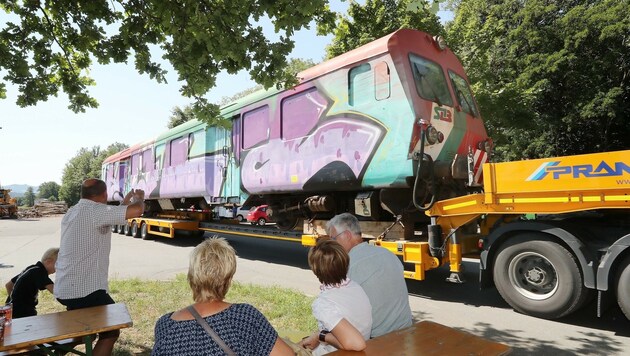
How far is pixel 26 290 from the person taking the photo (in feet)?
11.2

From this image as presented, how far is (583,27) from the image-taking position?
21047 millimetres

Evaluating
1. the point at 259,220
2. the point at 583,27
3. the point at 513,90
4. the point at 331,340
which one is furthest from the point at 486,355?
the point at 583,27

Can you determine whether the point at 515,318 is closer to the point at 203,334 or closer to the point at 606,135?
the point at 203,334

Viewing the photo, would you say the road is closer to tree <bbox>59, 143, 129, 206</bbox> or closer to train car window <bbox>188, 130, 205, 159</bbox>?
train car window <bbox>188, 130, 205, 159</bbox>

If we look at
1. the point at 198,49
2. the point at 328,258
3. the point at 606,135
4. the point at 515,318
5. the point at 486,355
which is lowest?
the point at 515,318

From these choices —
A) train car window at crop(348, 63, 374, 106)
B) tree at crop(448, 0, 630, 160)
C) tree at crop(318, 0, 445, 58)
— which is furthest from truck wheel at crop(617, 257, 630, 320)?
tree at crop(448, 0, 630, 160)

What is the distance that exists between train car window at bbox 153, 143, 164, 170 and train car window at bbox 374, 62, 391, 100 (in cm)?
908

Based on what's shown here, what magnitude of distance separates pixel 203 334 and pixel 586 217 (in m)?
4.98

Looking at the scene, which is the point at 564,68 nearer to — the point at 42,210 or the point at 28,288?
the point at 28,288

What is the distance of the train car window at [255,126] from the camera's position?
8.32m

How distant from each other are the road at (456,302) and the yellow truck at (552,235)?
1.07 ft

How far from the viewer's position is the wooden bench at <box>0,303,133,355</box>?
256cm

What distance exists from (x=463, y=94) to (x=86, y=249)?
20.7 ft

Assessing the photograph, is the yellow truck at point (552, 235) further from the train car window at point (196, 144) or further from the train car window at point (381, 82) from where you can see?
the train car window at point (196, 144)
